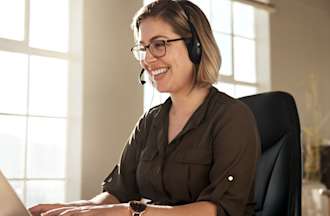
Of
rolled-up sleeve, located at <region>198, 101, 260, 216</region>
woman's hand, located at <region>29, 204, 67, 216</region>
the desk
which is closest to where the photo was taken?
rolled-up sleeve, located at <region>198, 101, 260, 216</region>

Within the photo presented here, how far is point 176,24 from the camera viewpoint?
1.56 meters

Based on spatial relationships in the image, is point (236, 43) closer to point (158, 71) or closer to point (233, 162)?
point (158, 71)

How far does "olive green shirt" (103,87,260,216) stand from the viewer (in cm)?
138

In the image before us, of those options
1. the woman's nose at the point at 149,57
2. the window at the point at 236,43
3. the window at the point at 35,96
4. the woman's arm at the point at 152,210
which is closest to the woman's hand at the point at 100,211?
the woman's arm at the point at 152,210

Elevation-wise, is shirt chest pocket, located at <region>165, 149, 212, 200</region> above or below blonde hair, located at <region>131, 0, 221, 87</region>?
below

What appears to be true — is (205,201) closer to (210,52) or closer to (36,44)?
(210,52)

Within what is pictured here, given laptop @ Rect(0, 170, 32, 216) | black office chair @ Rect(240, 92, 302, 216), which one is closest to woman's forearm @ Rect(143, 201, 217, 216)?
black office chair @ Rect(240, 92, 302, 216)

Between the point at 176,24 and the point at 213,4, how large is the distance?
3.00m

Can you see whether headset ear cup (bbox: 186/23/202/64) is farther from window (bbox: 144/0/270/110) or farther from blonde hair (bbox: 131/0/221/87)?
window (bbox: 144/0/270/110)

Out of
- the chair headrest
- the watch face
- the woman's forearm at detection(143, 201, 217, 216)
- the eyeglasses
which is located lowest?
the woman's forearm at detection(143, 201, 217, 216)

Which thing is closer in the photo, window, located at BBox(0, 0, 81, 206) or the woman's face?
the woman's face

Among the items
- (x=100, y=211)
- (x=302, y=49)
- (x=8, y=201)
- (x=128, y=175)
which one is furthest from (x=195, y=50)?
(x=302, y=49)

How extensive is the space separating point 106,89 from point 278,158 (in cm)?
170

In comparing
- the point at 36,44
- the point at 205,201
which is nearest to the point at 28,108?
the point at 36,44
